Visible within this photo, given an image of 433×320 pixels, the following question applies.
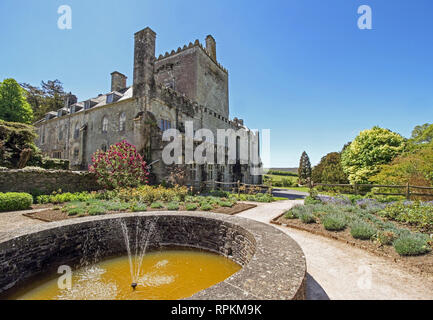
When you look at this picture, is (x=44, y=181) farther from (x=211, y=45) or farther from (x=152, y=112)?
(x=211, y=45)

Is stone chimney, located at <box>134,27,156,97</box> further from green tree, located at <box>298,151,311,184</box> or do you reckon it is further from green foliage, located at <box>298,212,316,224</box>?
green tree, located at <box>298,151,311,184</box>

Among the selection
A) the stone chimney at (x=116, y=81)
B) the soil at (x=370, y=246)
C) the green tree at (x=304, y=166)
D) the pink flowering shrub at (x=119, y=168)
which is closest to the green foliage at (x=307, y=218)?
the soil at (x=370, y=246)

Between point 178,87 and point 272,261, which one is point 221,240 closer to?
point 272,261

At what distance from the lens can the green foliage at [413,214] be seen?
628 centimetres

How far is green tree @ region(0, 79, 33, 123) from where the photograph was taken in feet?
81.7

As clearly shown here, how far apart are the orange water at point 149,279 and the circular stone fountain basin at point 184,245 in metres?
0.39

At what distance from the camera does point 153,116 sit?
661 inches

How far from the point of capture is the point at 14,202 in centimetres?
948

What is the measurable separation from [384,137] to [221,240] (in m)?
21.2

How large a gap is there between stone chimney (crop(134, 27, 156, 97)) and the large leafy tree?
28.6 meters

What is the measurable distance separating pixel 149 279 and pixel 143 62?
1724 cm

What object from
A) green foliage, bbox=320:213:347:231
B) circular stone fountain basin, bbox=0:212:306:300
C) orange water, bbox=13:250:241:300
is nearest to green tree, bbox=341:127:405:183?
green foliage, bbox=320:213:347:231

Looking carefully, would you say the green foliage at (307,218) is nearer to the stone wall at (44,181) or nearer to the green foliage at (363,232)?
the green foliage at (363,232)
